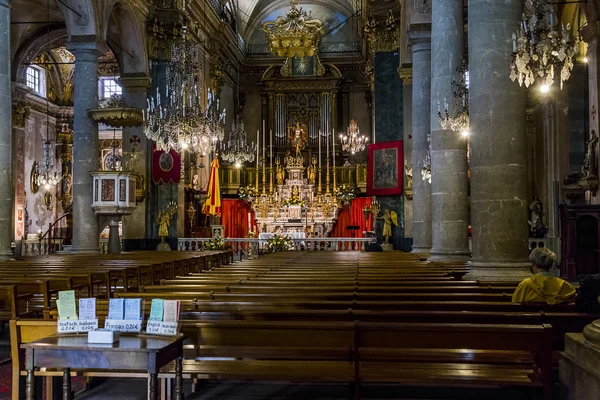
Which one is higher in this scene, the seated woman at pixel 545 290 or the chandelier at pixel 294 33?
the chandelier at pixel 294 33

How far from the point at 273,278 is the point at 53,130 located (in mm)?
22146

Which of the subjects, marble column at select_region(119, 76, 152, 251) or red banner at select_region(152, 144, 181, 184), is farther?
red banner at select_region(152, 144, 181, 184)

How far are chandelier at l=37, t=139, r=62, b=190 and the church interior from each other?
0.14 meters

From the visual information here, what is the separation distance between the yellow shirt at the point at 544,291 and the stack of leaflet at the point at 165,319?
10.1ft

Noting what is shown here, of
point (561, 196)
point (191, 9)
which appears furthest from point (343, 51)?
point (561, 196)

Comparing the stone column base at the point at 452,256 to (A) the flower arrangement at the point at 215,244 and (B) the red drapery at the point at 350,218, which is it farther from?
(B) the red drapery at the point at 350,218

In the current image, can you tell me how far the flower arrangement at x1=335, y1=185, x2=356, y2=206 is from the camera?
88.8 feet

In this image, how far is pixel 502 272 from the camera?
7.67 metres

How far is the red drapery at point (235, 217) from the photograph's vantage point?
1118 inches

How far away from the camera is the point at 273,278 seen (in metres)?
8.19

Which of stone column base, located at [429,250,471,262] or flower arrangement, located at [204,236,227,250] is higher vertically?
stone column base, located at [429,250,471,262]

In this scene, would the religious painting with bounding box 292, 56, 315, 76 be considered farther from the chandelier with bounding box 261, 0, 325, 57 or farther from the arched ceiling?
the chandelier with bounding box 261, 0, 325, 57

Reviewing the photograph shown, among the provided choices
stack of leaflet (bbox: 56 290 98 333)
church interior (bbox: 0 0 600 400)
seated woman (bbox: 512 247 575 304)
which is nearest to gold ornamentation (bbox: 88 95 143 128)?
church interior (bbox: 0 0 600 400)

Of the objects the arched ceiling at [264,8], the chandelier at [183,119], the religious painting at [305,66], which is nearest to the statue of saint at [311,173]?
the religious painting at [305,66]
